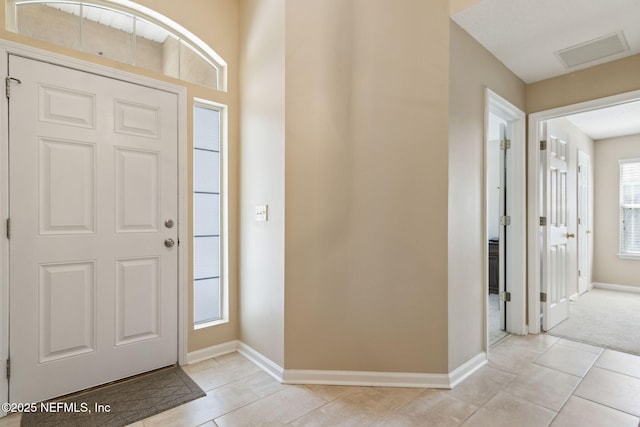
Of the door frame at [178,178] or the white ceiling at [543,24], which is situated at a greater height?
the white ceiling at [543,24]

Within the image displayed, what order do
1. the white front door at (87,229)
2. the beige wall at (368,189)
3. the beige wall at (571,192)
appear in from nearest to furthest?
the white front door at (87,229) → the beige wall at (368,189) → the beige wall at (571,192)

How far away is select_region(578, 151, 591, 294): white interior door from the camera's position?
468 cm

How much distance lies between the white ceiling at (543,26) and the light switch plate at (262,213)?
1.91 m

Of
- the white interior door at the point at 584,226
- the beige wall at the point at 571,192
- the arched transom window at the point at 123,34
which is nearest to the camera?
the arched transom window at the point at 123,34

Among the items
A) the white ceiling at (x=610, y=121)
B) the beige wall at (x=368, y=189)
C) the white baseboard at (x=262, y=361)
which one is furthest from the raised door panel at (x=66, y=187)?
the white ceiling at (x=610, y=121)

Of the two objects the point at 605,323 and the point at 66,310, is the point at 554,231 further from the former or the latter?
the point at 66,310

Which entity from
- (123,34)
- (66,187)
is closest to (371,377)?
(66,187)

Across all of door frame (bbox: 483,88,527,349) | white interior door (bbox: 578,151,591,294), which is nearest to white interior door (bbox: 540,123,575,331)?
door frame (bbox: 483,88,527,349)

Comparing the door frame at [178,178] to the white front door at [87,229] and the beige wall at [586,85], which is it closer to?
the white front door at [87,229]

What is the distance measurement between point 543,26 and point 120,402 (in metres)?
3.84

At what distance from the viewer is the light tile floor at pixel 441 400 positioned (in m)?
1.80

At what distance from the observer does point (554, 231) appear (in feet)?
10.9

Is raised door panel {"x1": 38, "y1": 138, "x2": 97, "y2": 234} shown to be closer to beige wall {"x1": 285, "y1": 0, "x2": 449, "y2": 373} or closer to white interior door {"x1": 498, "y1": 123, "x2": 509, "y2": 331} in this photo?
beige wall {"x1": 285, "y1": 0, "x2": 449, "y2": 373}

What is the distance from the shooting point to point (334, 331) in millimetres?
2217
